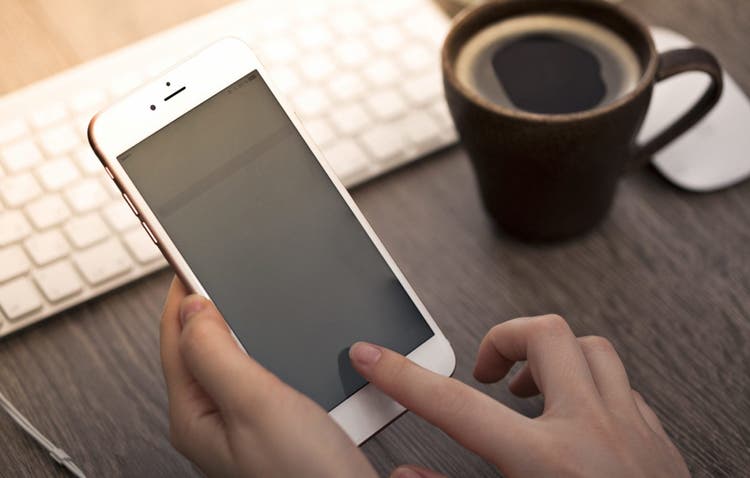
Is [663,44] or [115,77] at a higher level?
[115,77]

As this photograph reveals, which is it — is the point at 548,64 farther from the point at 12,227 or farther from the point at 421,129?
the point at 12,227

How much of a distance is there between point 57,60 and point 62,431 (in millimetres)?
323

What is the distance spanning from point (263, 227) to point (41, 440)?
18 centimetres

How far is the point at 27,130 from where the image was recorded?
581mm

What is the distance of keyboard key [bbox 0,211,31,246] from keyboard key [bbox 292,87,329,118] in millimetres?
207

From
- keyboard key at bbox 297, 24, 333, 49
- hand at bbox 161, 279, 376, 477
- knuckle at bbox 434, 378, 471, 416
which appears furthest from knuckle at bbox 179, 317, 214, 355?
keyboard key at bbox 297, 24, 333, 49

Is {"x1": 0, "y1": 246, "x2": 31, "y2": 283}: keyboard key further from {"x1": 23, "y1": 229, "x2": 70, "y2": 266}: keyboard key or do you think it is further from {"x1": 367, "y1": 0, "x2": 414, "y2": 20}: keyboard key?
{"x1": 367, "y1": 0, "x2": 414, "y2": 20}: keyboard key

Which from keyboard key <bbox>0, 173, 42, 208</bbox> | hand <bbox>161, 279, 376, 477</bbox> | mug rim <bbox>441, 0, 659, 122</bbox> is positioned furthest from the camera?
keyboard key <bbox>0, 173, 42, 208</bbox>

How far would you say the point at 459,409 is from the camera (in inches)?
14.6

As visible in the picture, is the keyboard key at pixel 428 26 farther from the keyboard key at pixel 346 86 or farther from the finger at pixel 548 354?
the finger at pixel 548 354

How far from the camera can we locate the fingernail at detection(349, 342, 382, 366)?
0.40m

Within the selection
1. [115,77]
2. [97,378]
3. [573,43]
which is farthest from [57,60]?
[573,43]

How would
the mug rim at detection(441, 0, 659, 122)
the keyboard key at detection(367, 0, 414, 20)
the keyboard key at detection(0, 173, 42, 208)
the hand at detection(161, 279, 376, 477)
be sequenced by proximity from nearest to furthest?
1. the hand at detection(161, 279, 376, 477)
2. the mug rim at detection(441, 0, 659, 122)
3. the keyboard key at detection(0, 173, 42, 208)
4. the keyboard key at detection(367, 0, 414, 20)

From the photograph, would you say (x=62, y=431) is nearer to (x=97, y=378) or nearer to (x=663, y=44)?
(x=97, y=378)
